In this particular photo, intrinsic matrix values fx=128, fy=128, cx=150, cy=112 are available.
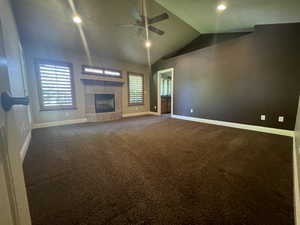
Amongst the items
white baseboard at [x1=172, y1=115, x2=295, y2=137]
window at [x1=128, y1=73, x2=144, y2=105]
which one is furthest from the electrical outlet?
window at [x1=128, y1=73, x2=144, y2=105]

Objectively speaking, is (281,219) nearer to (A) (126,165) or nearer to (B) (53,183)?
(A) (126,165)

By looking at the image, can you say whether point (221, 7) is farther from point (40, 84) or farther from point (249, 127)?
point (40, 84)

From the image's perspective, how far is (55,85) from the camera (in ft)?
13.4

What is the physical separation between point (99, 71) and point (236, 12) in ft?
14.8

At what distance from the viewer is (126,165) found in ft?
5.93

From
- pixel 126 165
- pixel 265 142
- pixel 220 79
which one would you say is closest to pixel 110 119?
pixel 126 165

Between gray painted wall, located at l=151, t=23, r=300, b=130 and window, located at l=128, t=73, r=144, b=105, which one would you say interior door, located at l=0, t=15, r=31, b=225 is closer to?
gray painted wall, located at l=151, t=23, r=300, b=130

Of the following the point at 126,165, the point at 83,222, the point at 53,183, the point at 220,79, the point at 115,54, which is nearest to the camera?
the point at 83,222

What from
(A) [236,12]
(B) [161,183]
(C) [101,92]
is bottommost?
(B) [161,183]

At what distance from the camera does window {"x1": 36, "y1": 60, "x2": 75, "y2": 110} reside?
12.8ft

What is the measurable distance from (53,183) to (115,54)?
474 cm

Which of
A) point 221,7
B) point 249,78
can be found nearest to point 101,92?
point 221,7

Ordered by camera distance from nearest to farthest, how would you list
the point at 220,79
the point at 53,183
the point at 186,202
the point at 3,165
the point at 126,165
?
the point at 3,165
the point at 186,202
the point at 53,183
the point at 126,165
the point at 220,79

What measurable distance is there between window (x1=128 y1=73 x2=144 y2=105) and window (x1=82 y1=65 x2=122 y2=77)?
0.68m
